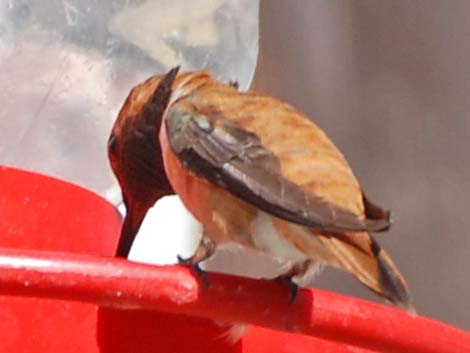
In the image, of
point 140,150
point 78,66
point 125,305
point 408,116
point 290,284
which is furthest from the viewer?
point 408,116

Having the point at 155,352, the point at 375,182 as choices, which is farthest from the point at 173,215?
the point at 155,352

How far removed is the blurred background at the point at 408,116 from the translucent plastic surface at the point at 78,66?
19cm

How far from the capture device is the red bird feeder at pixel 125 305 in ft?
2.78

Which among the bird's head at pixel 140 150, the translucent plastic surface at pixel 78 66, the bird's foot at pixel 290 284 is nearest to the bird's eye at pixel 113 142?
the bird's head at pixel 140 150

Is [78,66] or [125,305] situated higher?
[125,305]

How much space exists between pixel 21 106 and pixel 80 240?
1.35ft

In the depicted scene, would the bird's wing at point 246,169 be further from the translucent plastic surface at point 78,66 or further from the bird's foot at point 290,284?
the translucent plastic surface at point 78,66

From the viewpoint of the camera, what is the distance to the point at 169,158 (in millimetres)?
1080

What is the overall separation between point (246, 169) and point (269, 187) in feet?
0.13

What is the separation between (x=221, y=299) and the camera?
88cm

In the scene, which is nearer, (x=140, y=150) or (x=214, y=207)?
(x=214, y=207)

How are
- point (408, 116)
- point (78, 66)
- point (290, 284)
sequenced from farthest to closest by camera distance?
point (408, 116) → point (78, 66) → point (290, 284)

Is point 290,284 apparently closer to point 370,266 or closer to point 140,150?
point 370,266

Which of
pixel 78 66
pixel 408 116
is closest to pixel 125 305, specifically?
pixel 78 66
